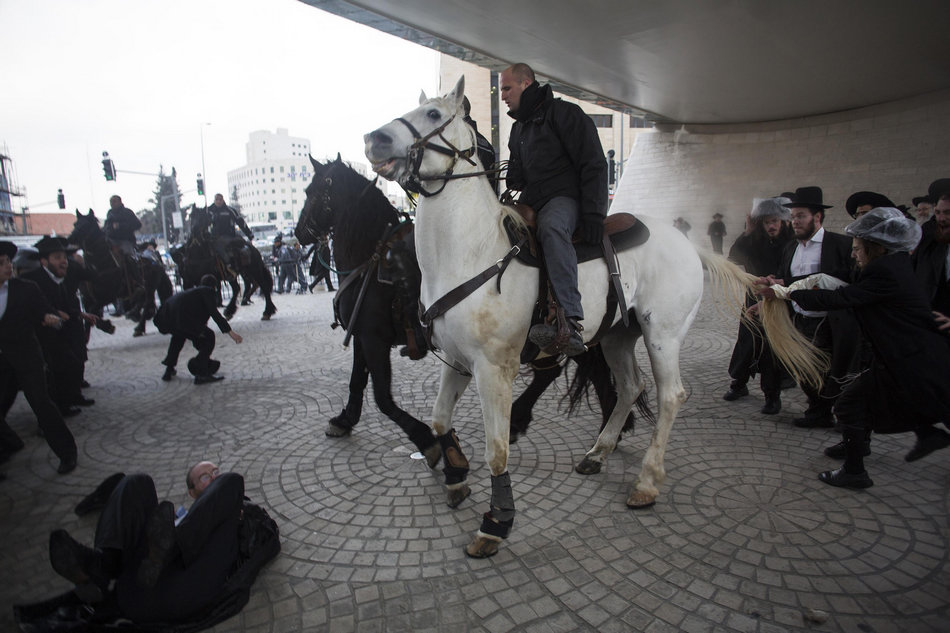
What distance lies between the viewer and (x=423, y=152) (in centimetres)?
280

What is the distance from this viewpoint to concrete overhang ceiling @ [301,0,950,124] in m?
7.95

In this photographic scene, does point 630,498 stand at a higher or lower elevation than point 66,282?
lower

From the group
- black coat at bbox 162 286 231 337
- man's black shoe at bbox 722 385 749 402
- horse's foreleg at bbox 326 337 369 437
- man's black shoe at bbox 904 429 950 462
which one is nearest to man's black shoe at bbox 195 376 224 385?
black coat at bbox 162 286 231 337

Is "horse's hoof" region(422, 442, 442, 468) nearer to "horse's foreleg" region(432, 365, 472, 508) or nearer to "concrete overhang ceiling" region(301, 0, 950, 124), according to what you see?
"horse's foreleg" region(432, 365, 472, 508)

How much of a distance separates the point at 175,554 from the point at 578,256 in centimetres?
282

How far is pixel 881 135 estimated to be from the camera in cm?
1501

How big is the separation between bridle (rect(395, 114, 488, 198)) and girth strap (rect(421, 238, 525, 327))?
543mm

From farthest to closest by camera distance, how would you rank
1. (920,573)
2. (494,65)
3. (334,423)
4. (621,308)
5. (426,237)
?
(494,65) → (334,423) → (621,308) → (426,237) → (920,573)

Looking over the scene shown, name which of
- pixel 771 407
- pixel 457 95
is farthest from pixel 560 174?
pixel 771 407

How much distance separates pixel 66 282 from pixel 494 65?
9.61 meters

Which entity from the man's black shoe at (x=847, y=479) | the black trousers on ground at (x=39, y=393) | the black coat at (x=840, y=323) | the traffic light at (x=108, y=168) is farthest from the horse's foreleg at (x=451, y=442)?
the traffic light at (x=108, y=168)

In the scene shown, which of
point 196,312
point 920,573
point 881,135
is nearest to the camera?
point 920,573

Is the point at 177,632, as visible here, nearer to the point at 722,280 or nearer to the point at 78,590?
the point at 78,590

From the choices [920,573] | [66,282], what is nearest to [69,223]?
[66,282]
